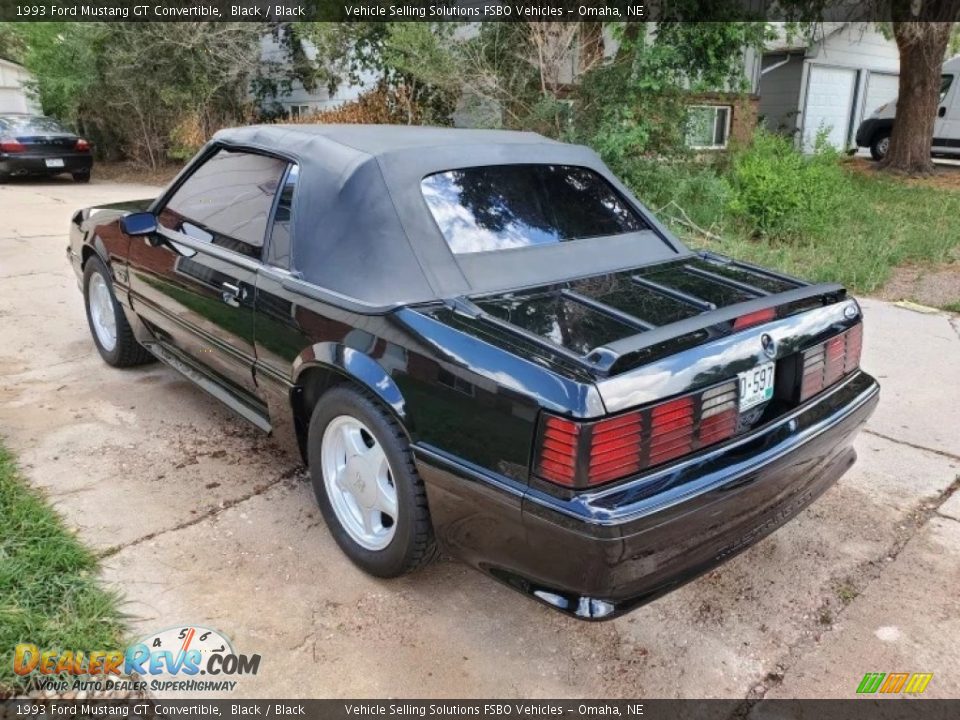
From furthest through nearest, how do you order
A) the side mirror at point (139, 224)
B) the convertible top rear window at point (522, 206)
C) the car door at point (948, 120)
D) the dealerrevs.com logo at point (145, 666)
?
the car door at point (948, 120) → the side mirror at point (139, 224) → the convertible top rear window at point (522, 206) → the dealerrevs.com logo at point (145, 666)

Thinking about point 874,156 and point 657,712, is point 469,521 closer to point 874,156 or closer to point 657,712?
point 657,712

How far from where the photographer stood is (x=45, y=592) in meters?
2.62

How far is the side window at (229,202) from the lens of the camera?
319 cm

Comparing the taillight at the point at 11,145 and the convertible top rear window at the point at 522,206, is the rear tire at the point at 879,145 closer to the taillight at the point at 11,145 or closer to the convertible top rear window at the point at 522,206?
the convertible top rear window at the point at 522,206

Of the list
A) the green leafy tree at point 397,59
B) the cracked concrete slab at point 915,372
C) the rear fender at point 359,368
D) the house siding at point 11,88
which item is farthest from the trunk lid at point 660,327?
the house siding at point 11,88

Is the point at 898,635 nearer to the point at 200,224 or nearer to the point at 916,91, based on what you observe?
the point at 200,224

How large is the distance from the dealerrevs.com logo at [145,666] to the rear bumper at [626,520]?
78cm

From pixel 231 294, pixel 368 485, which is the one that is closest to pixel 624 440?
pixel 368 485

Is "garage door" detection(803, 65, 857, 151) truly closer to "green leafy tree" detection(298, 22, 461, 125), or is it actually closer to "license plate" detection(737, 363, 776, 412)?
"green leafy tree" detection(298, 22, 461, 125)

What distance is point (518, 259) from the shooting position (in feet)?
9.45

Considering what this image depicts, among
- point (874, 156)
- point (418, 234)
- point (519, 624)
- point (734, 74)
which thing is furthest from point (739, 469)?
point (874, 156)

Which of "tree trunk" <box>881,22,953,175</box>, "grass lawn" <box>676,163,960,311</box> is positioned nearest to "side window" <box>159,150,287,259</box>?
"grass lawn" <box>676,163,960,311</box>

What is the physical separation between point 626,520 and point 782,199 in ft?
22.7

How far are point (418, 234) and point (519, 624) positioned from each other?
1404 millimetres
